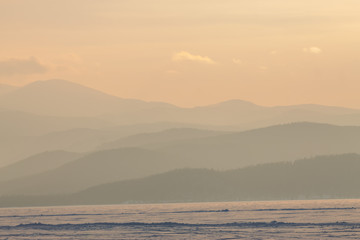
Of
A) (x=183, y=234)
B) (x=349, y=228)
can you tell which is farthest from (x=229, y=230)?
(x=349, y=228)

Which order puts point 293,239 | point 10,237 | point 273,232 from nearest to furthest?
1. point 293,239
2. point 273,232
3. point 10,237

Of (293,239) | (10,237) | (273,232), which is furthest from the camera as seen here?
(10,237)

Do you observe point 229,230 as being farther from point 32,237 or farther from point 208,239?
point 32,237

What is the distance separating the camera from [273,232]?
184m

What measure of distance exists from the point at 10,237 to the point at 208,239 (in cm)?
4695

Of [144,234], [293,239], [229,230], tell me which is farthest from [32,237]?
[293,239]

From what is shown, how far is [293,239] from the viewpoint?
16612 centimetres

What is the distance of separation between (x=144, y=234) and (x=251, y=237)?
27.9 metres

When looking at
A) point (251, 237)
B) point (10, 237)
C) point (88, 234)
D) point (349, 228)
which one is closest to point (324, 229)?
point (349, 228)

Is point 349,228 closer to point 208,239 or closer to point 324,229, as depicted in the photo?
point 324,229

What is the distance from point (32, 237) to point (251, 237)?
48969 mm

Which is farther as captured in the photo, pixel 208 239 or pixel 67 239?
pixel 67 239

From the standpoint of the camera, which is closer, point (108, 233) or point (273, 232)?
point (273, 232)

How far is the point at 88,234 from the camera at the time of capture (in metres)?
198
